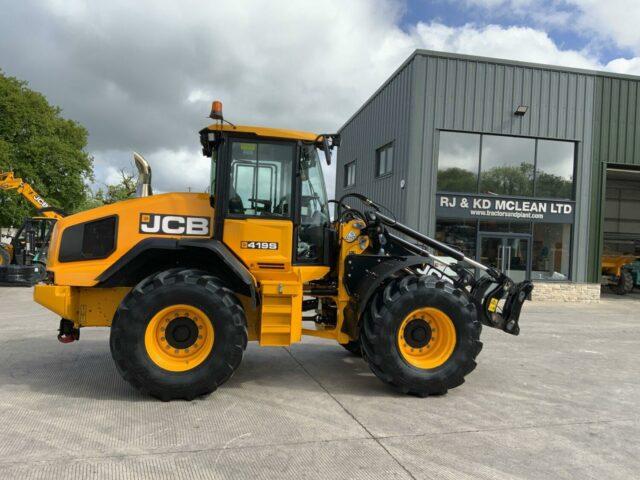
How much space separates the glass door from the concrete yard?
8.63 meters

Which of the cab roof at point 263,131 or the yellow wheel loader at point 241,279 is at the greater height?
the cab roof at point 263,131

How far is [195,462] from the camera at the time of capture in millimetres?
3547

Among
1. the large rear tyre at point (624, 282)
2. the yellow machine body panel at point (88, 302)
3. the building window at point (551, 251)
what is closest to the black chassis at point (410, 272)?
the yellow machine body panel at point (88, 302)

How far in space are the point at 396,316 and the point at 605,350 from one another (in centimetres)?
502

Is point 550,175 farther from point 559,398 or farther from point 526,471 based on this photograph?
point 526,471

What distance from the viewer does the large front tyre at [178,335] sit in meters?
4.72

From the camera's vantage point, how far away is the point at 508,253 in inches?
614

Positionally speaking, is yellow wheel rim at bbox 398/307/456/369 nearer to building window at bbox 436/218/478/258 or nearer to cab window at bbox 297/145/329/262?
cab window at bbox 297/145/329/262

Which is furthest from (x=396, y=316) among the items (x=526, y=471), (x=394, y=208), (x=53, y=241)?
(x=394, y=208)

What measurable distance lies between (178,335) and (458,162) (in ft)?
39.8

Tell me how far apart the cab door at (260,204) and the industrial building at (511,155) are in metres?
9.98

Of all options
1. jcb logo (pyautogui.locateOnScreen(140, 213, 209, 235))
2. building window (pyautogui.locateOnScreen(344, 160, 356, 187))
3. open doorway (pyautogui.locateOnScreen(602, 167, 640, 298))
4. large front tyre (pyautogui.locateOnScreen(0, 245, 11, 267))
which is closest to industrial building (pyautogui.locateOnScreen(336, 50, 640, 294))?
building window (pyautogui.locateOnScreen(344, 160, 356, 187))

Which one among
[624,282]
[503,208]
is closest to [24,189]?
[503,208]

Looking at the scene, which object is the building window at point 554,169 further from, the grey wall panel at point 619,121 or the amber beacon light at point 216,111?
the amber beacon light at point 216,111
